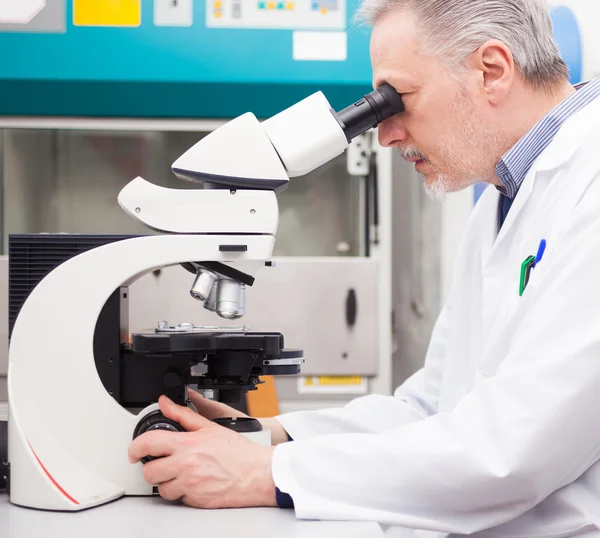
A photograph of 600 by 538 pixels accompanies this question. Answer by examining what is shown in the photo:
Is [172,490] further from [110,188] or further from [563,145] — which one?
[110,188]

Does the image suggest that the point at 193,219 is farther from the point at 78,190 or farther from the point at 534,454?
the point at 78,190

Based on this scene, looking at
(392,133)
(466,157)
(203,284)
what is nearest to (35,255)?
(203,284)

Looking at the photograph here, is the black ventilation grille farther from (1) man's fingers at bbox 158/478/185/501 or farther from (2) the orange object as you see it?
(2) the orange object

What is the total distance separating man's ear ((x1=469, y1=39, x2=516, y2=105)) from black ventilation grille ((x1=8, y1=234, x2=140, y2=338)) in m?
0.67

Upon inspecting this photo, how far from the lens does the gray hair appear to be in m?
1.22

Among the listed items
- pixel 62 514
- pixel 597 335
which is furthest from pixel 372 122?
pixel 62 514

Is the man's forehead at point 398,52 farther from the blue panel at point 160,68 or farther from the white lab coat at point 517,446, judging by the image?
the blue panel at point 160,68

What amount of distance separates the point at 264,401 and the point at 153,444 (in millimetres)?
1029

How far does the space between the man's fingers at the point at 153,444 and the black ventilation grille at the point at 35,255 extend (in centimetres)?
26

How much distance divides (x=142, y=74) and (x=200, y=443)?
1.24 meters

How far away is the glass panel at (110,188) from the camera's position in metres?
2.19

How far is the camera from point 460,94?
125 centimetres

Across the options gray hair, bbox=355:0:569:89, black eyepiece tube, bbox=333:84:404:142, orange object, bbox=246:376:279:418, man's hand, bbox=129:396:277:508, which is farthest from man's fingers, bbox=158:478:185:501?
orange object, bbox=246:376:279:418

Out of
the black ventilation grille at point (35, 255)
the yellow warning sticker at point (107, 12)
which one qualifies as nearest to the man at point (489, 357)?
the black ventilation grille at point (35, 255)
